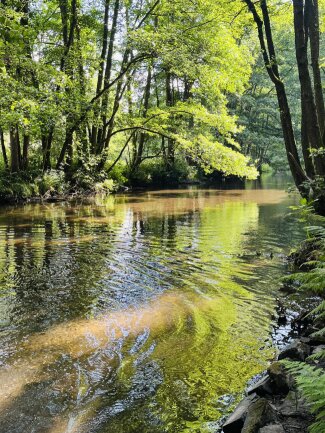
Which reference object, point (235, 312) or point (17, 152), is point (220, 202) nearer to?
point (17, 152)

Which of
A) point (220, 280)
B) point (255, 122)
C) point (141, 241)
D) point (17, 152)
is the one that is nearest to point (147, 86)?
point (17, 152)

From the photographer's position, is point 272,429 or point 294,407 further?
point 294,407

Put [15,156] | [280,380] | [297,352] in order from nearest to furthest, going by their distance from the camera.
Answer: [280,380] → [297,352] → [15,156]

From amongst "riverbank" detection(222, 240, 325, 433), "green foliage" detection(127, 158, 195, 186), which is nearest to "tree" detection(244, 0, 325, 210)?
"riverbank" detection(222, 240, 325, 433)

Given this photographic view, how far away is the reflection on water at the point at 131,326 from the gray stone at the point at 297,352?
41cm

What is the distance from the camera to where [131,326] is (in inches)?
219

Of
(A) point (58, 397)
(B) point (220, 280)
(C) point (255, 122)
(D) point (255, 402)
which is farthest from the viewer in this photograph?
(C) point (255, 122)

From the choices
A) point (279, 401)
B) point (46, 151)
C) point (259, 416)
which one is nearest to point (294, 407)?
point (279, 401)

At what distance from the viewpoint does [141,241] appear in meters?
11.5

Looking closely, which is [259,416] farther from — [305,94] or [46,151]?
[46,151]

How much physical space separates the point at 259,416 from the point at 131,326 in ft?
9.29

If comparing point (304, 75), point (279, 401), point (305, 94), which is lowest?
point (279, 401)

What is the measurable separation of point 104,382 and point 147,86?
27.9 m

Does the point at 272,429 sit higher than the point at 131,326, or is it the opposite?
the point at 272,429
